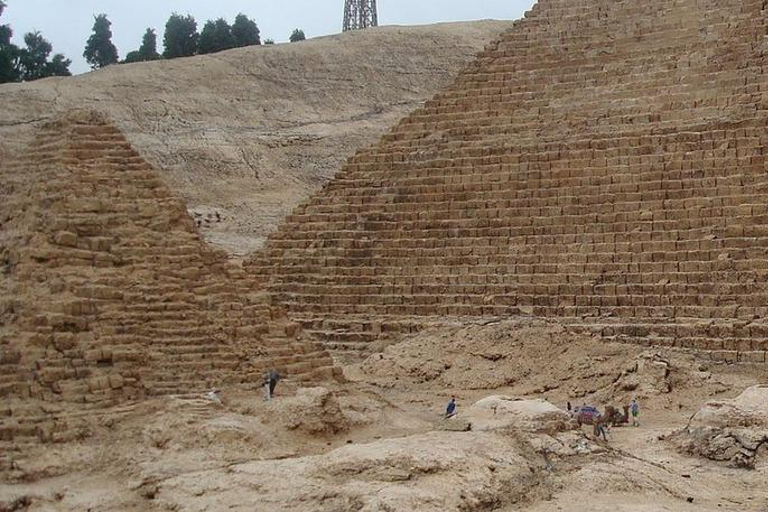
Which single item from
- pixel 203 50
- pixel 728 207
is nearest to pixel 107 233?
pixel 728 207

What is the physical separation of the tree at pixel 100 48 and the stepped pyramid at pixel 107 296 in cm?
3563

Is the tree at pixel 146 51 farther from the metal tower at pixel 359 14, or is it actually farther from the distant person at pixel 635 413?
the distant person at pixel 635 413

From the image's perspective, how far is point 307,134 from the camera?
3138 centimetres

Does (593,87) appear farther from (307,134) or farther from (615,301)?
Result: (307,134)

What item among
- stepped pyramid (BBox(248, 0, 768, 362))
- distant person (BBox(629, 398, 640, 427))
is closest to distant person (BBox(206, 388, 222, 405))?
distant person (BBox(629, 398, 640, 427))

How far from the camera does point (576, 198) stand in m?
17.1

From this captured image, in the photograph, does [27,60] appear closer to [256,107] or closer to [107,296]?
[256,107]

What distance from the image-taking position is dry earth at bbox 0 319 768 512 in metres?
8.33

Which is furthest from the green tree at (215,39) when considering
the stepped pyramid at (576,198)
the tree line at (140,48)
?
the stepped pyramid at (576,198)

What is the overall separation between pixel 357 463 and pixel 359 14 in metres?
38.5

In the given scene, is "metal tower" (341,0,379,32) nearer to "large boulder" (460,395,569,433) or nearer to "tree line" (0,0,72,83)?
"tree line" (0,0,72,83)

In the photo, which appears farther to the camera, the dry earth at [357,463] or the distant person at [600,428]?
the distant person at [600,428]

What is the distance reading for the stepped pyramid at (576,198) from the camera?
50.7ft

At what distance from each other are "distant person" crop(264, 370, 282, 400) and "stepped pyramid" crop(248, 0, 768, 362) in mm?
6177
